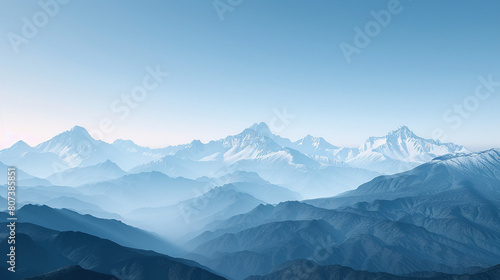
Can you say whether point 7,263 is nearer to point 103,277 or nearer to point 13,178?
point 103,277

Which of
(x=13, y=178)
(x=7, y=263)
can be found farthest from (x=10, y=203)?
(x=7, y=263)

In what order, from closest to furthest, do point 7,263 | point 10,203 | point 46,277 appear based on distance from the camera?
1. point 10,203
2. point 46,277
3. point 7,263

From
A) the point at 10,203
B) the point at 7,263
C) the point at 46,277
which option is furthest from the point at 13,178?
the point at 7,263

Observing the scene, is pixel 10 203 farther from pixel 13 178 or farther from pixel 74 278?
pixel 74 278

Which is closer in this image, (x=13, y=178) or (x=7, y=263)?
(x=13, y=178)

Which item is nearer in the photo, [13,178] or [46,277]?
[13,178]

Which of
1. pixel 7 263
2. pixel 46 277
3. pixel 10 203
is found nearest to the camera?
pixel 10 203

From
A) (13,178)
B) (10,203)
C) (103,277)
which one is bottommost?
(103,277)

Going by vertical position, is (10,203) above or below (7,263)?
above

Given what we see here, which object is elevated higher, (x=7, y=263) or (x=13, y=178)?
(x=13, y=178)
